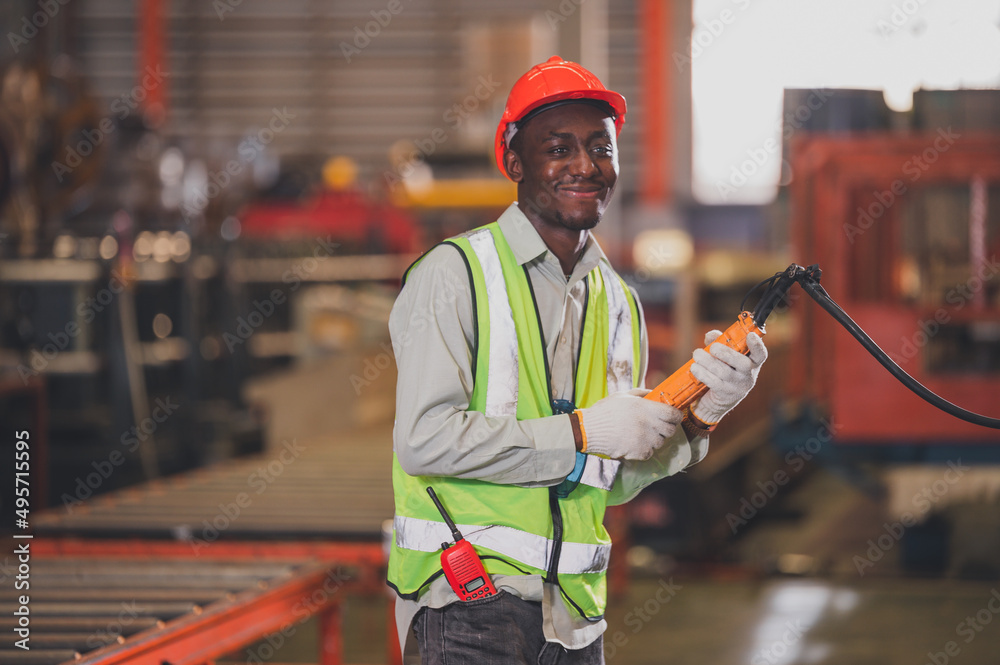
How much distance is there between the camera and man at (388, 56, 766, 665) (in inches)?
75.7

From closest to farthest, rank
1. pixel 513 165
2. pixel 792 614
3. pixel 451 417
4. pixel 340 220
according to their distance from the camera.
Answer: pixel 451 417 < pixel 513 165 < pixel 792 614 < pixel 340 220

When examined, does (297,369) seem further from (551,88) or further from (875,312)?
(551,88)

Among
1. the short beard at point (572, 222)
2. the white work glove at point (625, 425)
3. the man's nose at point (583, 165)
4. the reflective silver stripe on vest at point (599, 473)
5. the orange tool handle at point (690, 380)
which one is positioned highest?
the man's nose at point (583, 165)

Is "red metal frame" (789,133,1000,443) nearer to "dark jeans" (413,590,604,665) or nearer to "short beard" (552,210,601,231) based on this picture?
"short beard" (552,210,601,231)

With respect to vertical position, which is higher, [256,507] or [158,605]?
[158,605]

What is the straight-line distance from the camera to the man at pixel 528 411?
192 centimetres

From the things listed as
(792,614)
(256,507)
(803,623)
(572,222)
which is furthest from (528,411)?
(792,614)

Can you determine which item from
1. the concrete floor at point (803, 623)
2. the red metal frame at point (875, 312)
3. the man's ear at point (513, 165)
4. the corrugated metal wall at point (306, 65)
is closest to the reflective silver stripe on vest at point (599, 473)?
the man's ear at point (513, 165)

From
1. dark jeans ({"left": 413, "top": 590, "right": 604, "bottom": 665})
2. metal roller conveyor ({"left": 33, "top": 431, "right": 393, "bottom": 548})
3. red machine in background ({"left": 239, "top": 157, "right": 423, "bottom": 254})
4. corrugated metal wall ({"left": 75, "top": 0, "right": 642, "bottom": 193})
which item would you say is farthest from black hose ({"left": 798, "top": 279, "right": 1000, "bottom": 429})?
corrugated metal wall ({"left": 75, "top": 0, "right": 642, "bottom": 193})

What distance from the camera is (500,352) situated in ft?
6.56

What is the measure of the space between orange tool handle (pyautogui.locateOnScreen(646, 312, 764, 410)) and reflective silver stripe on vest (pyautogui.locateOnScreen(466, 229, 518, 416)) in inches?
10.5

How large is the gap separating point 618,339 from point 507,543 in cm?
52

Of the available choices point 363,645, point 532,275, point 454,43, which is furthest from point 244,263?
point 454,43

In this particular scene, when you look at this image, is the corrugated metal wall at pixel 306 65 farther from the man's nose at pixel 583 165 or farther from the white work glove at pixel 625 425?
the white work glove at pixel 625 425
